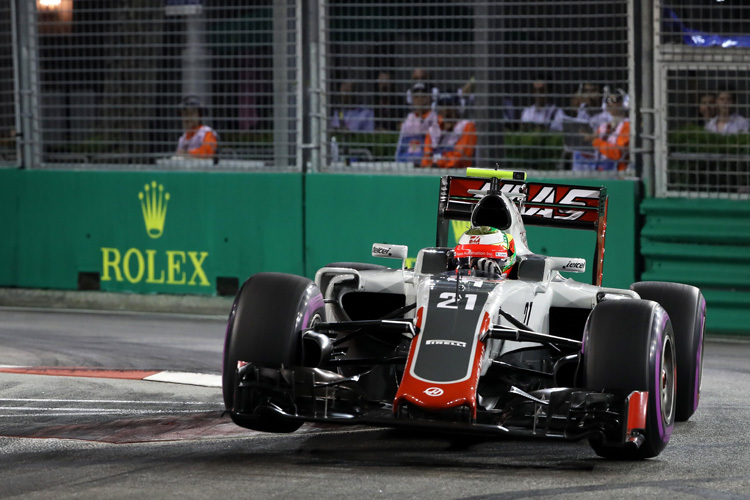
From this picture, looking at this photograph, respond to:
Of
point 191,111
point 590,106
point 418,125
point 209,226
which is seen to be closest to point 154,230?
point 209,226

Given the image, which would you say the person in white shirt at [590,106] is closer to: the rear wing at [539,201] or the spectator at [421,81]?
the spectator at [421,81]

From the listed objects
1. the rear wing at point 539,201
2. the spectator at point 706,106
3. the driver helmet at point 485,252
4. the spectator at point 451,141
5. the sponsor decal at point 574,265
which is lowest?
the sponsor decal at point 574,265

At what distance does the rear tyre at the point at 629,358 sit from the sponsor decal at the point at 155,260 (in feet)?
23.1

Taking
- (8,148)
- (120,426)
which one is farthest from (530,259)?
(8,148)

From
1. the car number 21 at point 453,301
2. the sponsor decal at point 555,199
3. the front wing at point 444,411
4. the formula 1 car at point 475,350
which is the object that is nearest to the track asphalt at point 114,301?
the sponsor decal at point 555,199

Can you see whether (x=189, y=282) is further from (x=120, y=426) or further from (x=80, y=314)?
(x=120, y=426)

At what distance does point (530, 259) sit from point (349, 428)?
1470 mm

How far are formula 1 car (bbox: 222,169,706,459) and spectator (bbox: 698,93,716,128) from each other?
13.0ft

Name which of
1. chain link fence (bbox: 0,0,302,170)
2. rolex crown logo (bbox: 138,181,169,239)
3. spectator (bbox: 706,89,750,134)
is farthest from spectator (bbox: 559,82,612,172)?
rolex crown logo (bbox: 138,181,169,239)

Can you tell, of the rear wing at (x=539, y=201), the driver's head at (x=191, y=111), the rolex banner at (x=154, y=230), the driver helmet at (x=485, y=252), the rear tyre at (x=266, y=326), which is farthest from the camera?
the driver's head at (x=191, y=111)

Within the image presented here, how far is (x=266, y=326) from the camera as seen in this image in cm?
668

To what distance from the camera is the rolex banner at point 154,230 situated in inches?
499

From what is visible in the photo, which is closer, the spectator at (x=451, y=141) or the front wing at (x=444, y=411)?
the front wing at (x=444, y=411)

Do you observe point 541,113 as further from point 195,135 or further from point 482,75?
point 195,135
